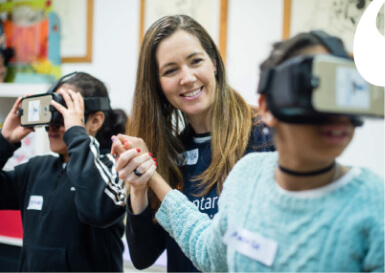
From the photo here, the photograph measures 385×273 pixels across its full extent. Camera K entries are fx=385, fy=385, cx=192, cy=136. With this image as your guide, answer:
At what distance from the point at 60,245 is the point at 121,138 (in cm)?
52

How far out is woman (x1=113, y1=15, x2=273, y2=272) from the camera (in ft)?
2.97

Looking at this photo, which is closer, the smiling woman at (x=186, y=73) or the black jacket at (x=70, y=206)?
the smiling woman at (x=186, y=73)

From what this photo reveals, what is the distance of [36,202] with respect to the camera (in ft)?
4.06

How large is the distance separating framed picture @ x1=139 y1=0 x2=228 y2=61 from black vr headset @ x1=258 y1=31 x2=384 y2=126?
1613mm

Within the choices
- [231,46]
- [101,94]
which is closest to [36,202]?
[101,94]

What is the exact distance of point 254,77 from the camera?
191 centimetres

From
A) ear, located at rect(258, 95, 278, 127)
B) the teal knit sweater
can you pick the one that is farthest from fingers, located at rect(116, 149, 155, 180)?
ear, located at rect(258, 95, 278, 127)

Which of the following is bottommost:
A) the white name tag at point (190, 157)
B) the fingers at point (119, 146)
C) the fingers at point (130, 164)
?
the white name tag at point (190, 157)

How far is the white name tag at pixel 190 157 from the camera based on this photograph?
3.24 ft

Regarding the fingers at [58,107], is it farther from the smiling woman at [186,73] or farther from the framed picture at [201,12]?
the framed picture at [201,12]

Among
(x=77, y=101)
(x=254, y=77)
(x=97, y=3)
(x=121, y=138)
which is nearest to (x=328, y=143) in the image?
(x=121, y=138)

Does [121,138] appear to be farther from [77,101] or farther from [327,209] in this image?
[327,209]

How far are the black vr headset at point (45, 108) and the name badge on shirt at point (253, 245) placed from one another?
791 mm

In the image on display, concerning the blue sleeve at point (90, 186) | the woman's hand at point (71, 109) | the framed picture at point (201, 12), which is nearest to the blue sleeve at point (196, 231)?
the blue sleeve at point (90, 186)
